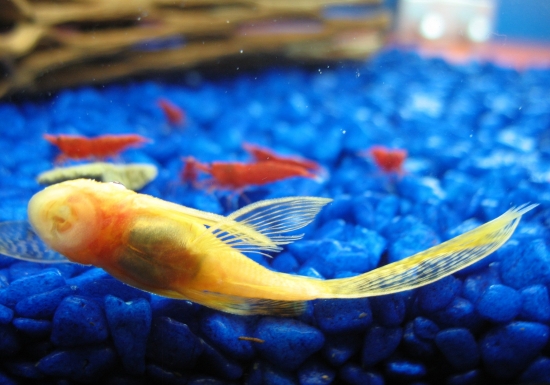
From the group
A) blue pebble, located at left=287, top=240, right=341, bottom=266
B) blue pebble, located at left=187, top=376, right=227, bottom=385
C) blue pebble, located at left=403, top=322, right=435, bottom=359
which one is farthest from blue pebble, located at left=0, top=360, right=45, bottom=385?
blue pebble, located at left=403, top=322, right=435, bottom=359

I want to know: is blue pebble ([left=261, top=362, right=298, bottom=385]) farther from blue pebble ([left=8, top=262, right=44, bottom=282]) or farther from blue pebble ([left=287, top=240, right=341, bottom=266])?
blue pebble ([left=8, top=262, right=44, bottom=282])

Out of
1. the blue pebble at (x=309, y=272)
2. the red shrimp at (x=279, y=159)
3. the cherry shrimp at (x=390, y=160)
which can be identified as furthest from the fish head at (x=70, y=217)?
the cherry shrimp at (x=390, y=160)

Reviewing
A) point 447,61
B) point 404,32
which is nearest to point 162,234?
point 404,32

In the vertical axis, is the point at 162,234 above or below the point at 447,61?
above

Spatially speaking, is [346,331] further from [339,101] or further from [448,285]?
[339,101]

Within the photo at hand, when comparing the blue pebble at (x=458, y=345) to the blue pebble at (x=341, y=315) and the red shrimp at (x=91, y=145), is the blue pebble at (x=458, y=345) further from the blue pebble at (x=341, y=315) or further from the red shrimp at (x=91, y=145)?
the red shrimp at (x=91, y=145)

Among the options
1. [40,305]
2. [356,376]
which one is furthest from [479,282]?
[40,305]

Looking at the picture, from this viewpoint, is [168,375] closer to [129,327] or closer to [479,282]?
[129,327]

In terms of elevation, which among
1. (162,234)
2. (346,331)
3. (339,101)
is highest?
(162,234)
